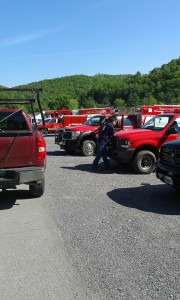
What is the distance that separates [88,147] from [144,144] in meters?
5.19

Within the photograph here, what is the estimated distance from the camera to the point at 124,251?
460 centimetres

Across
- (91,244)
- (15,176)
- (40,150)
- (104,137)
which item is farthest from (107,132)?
(91,244)

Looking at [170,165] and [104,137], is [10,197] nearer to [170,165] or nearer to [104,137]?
[170,165]

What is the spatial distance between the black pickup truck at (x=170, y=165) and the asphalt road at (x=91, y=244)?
1.41 ft

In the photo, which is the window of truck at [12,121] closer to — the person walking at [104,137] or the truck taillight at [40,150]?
the truck taillight at [40,150]

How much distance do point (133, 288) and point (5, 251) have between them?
1.76 metres

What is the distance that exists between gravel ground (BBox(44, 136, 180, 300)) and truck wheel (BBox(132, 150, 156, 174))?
3.01ft

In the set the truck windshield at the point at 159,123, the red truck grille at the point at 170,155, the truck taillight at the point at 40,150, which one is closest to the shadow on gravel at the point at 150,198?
the red truck grille at the point at 170,155

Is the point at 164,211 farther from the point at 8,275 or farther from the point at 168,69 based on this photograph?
the point at 168,69

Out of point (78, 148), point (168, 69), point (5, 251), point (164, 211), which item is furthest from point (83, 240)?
point (168, 69)

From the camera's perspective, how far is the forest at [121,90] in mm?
85250

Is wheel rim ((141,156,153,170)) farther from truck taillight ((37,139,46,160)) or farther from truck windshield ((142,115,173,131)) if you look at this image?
truck taillight ((37,139,46,160))

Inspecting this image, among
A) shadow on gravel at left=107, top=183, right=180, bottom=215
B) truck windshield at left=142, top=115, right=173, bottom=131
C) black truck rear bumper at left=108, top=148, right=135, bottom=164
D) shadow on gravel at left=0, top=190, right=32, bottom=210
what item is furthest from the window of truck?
truck windshield at left=142, top=115, right=173, bottom=131

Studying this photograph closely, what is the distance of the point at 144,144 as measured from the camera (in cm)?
1067
